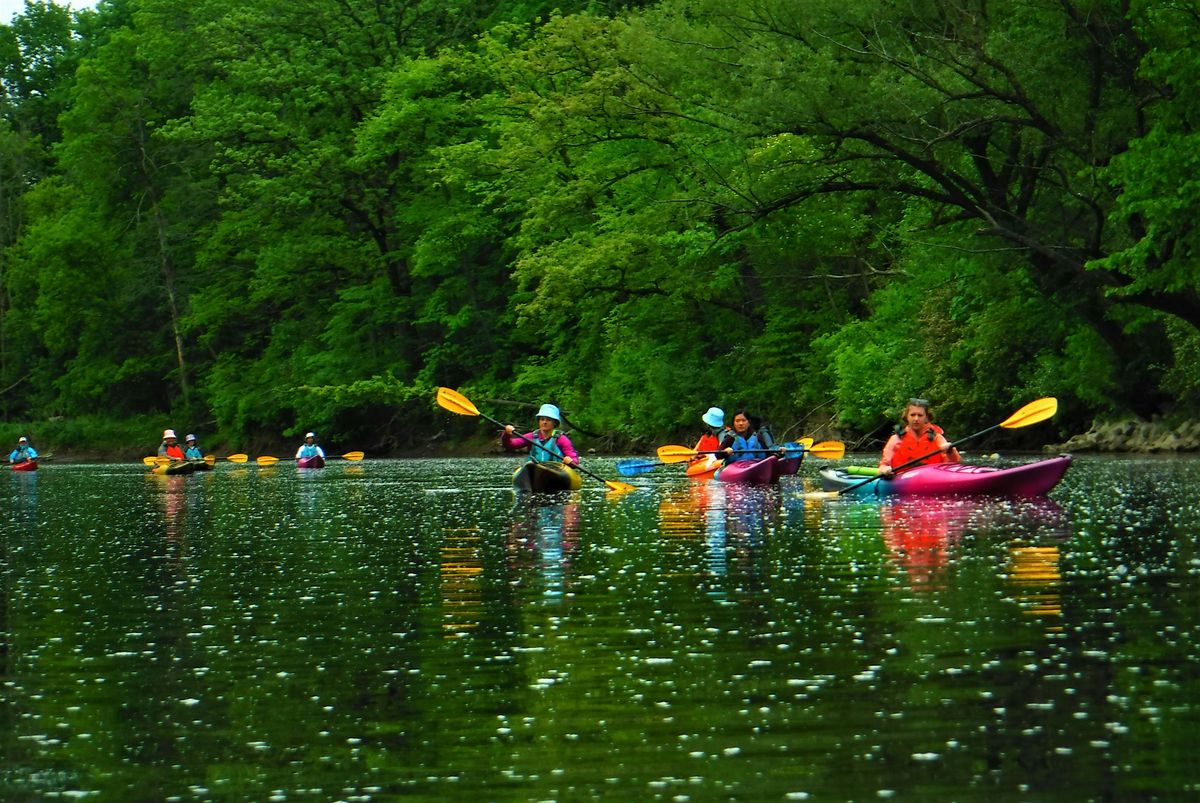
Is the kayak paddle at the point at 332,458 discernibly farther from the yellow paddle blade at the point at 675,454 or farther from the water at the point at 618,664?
the water at the point at 618,664

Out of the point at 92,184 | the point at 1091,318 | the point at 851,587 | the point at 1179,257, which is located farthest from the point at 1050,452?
the point at 92,184

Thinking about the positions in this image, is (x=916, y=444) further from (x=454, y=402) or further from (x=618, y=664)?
(x=618, y=664)

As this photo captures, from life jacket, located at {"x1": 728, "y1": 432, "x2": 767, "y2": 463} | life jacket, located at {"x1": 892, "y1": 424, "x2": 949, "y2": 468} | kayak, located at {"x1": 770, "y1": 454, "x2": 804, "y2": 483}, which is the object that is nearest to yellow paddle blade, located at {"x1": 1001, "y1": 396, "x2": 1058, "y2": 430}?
life jacket, located at {"x1": 892, "y1": 424, "x2": 949, "y2": 468}

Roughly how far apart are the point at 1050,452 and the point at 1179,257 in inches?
488

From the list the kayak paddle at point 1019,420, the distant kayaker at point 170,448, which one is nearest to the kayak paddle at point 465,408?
the kayak paddle at point 1019,420

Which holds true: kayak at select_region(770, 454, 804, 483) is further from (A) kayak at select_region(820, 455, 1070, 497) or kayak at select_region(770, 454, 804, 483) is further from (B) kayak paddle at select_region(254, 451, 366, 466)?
(B) kayak paddle at select_region(254, 451, 366, 466)

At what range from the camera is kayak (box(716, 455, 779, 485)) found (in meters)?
28.6

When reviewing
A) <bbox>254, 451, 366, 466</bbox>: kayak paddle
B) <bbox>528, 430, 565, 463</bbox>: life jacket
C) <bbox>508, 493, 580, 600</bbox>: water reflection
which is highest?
<bbox>254, 451, 366, 466</bbox>: kayak paddle

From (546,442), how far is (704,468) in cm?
415

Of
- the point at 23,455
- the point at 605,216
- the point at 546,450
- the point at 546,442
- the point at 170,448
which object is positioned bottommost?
the point at 546,450

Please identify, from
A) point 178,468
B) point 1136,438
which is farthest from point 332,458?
point 1136,438

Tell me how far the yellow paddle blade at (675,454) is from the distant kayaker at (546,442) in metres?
3.69

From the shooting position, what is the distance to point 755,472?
2869 cm

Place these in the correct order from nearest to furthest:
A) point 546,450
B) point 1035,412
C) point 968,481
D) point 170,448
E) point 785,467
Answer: point 968,481 < point 1035,412 < point 546,450 < point 785,467 < point 170,448
